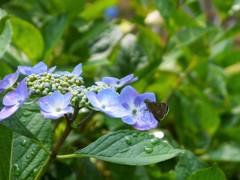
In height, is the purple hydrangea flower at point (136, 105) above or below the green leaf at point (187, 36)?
above

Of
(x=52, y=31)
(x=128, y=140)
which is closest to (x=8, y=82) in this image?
(x=128, y=140)

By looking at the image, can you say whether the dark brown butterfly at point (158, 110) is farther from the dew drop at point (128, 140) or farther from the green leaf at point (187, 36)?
the green leaf at point (187, 36)

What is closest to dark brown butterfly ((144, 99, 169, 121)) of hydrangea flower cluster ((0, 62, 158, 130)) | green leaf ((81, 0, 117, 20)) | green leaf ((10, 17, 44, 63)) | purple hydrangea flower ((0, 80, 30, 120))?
hydrangea flower cluster ((0, 62, 158, 130))

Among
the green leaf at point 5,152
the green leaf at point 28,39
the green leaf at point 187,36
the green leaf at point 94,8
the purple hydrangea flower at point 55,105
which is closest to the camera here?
the purple hydrangea flower at point 55,105

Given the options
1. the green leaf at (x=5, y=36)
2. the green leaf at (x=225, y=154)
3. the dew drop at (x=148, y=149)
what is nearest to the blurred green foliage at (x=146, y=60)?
the green leaf at (x=225, y=154)

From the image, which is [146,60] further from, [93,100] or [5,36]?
[93,100]

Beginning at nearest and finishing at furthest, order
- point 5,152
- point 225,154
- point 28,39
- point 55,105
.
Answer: point 55,105
point 5,152
point 28,39
point 225,154

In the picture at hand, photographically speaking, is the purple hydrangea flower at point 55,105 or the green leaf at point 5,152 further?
the green leaf at point 5,152
